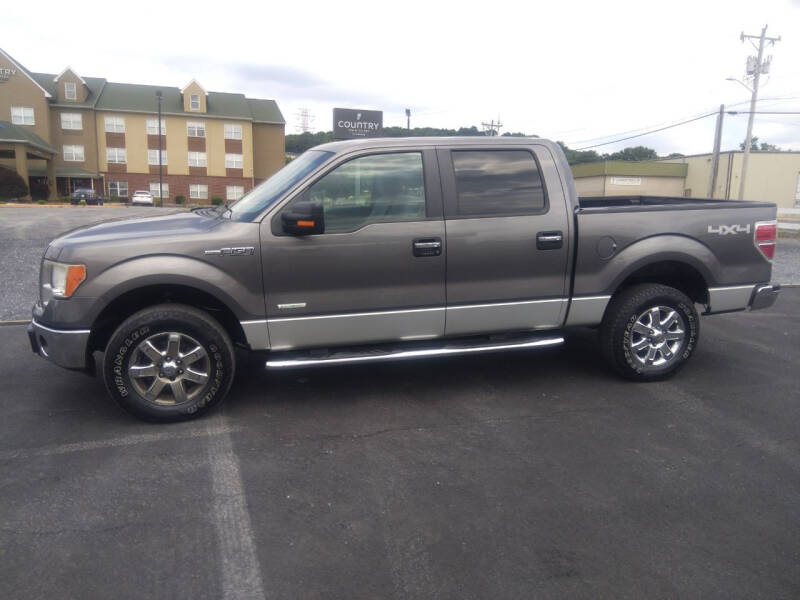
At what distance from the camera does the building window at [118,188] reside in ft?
170

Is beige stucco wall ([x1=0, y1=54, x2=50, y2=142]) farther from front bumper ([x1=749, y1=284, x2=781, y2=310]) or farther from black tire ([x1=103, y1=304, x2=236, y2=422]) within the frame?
front bumper ([x1=749, y1=284, x2=781, y2=310])

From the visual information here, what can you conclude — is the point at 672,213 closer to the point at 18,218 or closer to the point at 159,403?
the point at 159,403

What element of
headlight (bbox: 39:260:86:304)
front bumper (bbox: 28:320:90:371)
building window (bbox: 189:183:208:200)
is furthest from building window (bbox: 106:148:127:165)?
front bumper (bbox: 28:320:90:371)

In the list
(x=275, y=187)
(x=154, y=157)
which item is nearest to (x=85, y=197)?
(x=154, y=157)

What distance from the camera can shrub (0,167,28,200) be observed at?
39375mm

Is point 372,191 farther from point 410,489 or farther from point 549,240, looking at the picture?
point 410,489

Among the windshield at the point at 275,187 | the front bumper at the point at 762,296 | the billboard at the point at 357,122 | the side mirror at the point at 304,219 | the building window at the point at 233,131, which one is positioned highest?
the building window at the point at 233,131

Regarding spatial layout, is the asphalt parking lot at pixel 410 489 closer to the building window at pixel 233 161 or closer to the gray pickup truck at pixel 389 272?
the gray pickup truck at pixel 389 272

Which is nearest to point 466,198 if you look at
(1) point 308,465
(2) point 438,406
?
(2) point 438,406

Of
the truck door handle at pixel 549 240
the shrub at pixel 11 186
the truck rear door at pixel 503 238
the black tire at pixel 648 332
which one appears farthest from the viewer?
the shrub at pixel 11 186

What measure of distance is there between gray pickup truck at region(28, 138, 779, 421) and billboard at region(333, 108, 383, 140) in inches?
758

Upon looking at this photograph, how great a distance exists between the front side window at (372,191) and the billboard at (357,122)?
19672mm

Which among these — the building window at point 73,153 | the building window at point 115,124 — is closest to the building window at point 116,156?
the building window at point 115,124

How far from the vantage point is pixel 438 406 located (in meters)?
5.07
